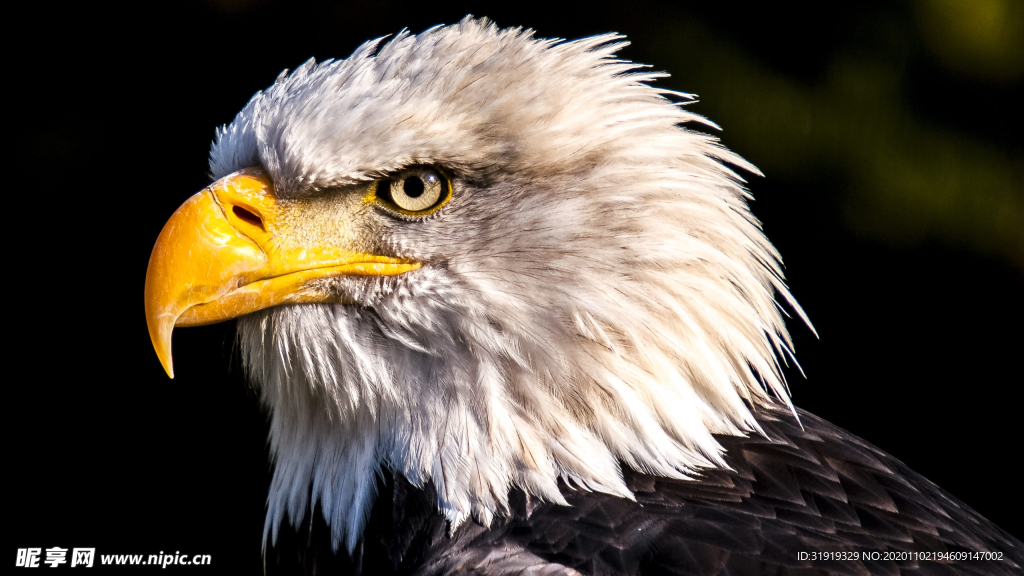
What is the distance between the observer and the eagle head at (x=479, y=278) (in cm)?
148

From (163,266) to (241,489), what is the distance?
2377 millimetres

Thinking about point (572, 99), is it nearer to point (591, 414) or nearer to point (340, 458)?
point (591, 414)

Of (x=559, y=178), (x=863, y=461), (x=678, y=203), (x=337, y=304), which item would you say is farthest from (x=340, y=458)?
(x=863, y=461)

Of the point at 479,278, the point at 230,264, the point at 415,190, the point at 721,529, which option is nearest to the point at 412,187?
the point at 415,190

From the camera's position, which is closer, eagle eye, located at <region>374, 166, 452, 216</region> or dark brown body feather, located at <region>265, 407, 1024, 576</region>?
dark brown body feather, located at <region>265, 407, 1024, 576</region>

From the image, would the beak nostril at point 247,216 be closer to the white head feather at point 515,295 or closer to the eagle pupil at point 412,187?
the white head feather at point 515,295

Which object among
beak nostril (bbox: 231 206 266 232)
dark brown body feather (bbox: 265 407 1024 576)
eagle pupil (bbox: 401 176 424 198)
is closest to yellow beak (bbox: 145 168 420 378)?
beak nostril (bbox: 231 206 266 232)

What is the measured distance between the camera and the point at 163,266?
1502 millimetres

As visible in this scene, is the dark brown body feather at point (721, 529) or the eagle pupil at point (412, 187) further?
the eagle pupil at point (412, 187)

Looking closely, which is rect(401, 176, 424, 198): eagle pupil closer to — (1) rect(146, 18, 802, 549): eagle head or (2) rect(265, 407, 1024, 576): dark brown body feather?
(1) rect(146, 18, 802, 549): eagle head

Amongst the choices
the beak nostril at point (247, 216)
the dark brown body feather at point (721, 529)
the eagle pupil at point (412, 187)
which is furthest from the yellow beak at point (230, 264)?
the dark brown body feather at point (721, 529)

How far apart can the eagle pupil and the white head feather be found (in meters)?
0.04

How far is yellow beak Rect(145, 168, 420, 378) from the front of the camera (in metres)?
1.50

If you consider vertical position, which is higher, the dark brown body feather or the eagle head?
the eagle head
